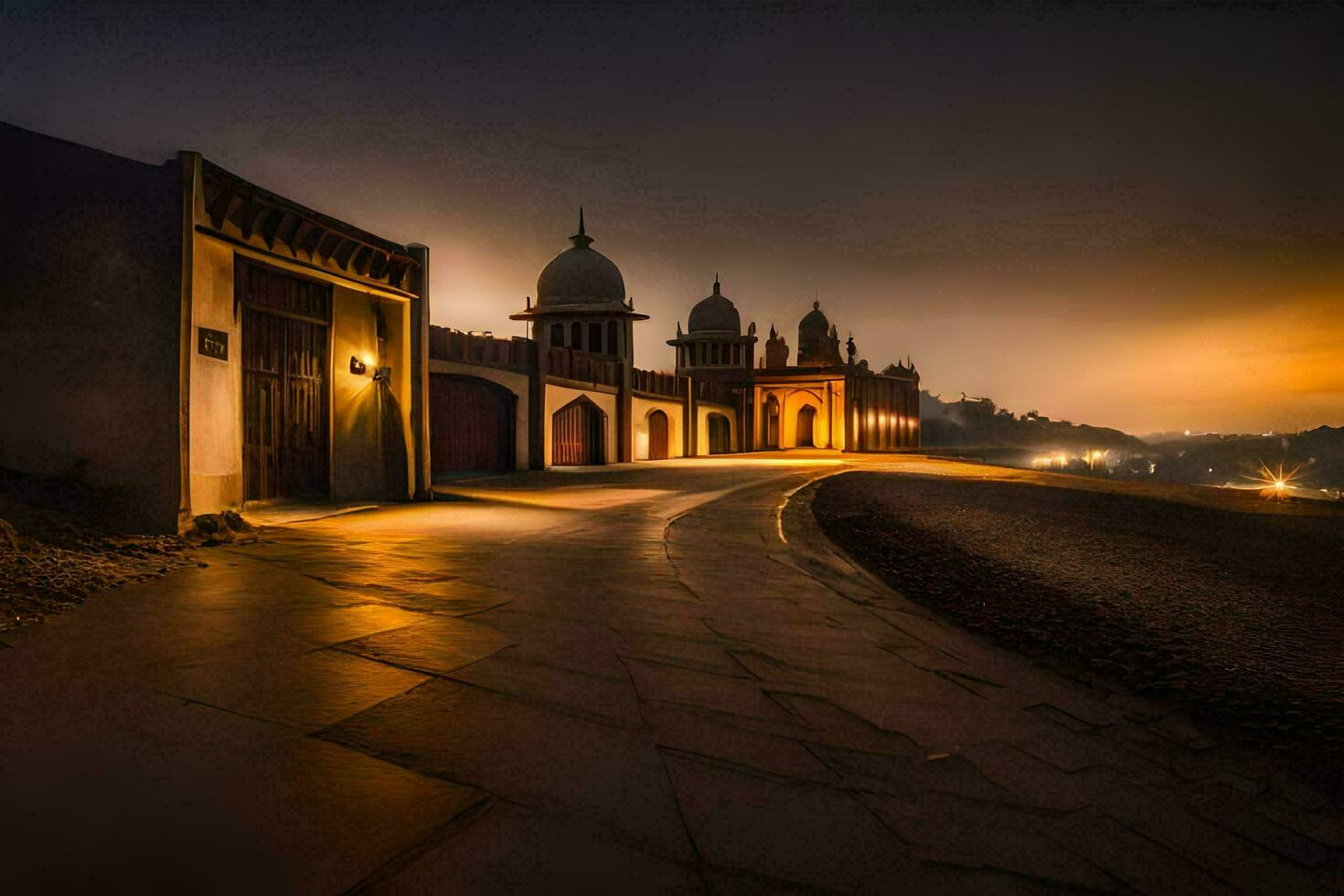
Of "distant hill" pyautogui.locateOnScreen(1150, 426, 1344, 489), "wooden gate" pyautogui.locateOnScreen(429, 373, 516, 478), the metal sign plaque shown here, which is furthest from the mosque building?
"distant hill" pyautogui.locateOnScreen(1150, 426, 1344, 489)

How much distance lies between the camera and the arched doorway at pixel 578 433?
24.1 m

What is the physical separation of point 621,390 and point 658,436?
5.45 meters

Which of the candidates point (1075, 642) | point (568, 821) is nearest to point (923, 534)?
point (1075, 642)

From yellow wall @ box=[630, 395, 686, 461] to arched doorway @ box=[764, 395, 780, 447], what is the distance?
32.9ft

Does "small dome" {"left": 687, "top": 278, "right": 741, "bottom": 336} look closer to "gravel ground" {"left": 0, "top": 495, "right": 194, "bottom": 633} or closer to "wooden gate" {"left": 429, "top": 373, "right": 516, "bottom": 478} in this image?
"wooden gate" {"left": 429, "top": 373, "right": 516, "bottom": 478}

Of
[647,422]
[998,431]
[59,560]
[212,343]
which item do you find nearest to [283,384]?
[212,343]

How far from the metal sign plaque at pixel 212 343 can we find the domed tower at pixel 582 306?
21.7 meters

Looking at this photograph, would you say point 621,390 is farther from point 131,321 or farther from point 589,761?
point 589,761

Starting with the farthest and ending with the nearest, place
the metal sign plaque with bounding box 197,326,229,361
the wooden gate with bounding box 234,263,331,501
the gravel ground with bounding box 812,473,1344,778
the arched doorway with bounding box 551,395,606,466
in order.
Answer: the arched doorway with bounding box 551,395,606,466 < the wooden gate with bounding box 234,263,331,501 < the metal sign plaque with bounding box 197,326,229,361 < the gravel ground with bounding box 812,473,1344,778

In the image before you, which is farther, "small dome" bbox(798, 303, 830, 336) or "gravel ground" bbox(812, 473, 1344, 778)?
"small dome" bbox(798, 303, 830, 336)

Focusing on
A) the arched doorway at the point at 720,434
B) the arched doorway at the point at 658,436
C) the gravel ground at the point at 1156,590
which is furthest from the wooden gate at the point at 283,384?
the arched doorway at the point at 720,434

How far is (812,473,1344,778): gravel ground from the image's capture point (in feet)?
Answer: 11.8

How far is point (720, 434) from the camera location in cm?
4250

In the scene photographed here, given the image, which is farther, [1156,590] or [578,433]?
[578,433]
